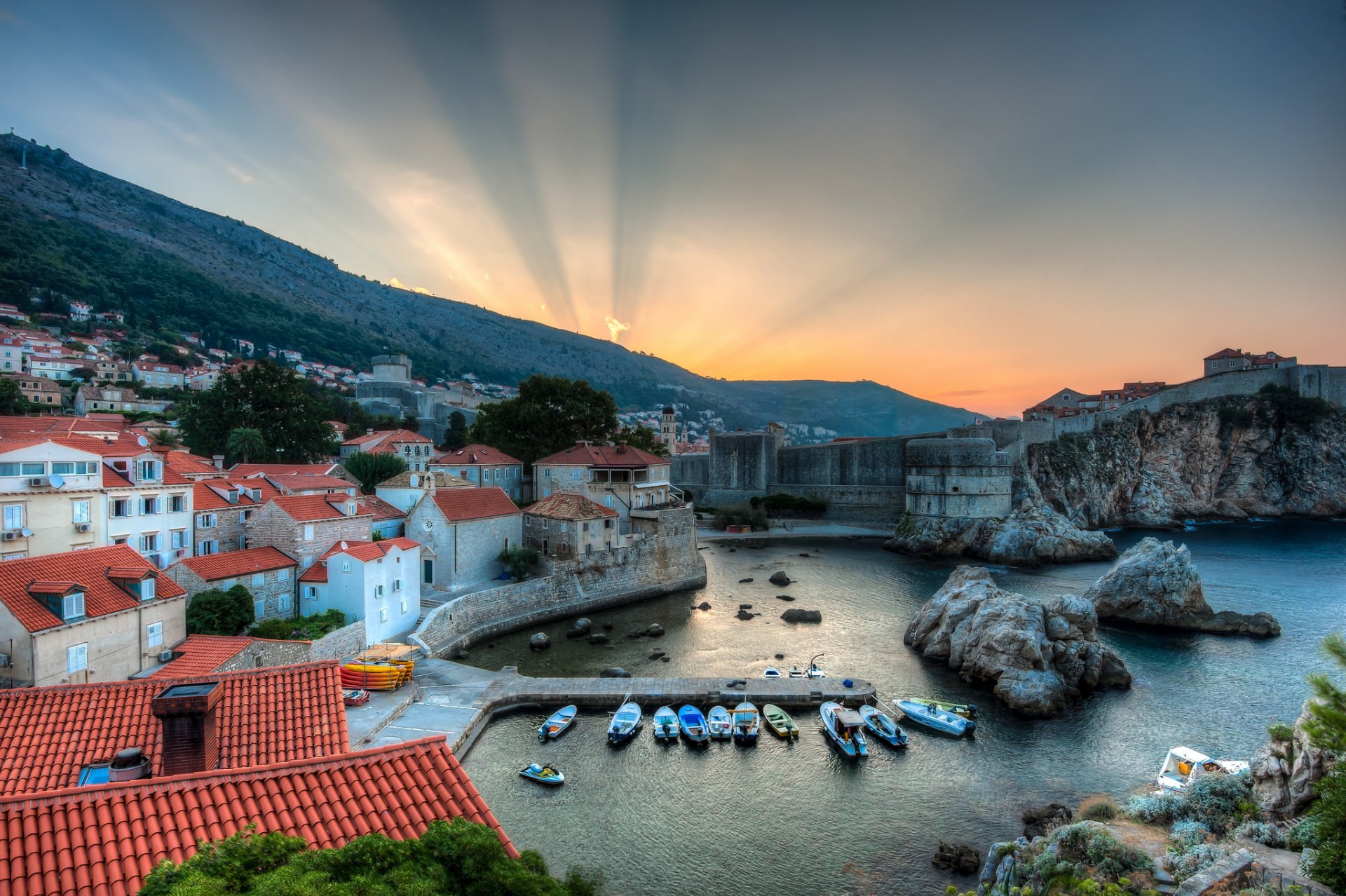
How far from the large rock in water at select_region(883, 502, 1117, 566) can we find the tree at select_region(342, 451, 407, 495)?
32.8 metres

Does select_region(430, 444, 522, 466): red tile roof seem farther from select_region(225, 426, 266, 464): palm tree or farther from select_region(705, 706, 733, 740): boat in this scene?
select_region(705, 706, 733, 740): boat

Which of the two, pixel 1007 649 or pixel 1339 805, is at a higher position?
pixel 1339 805

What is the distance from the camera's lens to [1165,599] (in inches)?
973

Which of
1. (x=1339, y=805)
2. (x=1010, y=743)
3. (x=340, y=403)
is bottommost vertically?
(x=1010, y=743)

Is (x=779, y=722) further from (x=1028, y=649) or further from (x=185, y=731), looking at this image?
(x=185, y=731)

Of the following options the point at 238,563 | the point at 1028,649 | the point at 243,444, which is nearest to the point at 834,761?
the point at 1028,649

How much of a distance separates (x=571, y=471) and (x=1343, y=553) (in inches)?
1797

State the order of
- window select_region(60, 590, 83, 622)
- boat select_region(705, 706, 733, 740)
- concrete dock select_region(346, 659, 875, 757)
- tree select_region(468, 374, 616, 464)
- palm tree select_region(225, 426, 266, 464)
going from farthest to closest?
1. tree select_region(468, 374, 616, 464)
2. palm tree select_region(225, 426, 266, 464)
3. boat select_region(705, 706, 733, 740)
4. concrete dock select_region(346, 659, 875, 757)
5. window select_region(60, 590, 83, 622)

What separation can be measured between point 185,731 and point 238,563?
13.8m

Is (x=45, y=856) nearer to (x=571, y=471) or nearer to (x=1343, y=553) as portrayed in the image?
(x=571, y=471)

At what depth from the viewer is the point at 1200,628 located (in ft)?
78.7

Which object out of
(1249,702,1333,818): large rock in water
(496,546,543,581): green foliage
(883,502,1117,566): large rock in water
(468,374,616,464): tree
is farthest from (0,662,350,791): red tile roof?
(883,502,1117,566): large rock in water

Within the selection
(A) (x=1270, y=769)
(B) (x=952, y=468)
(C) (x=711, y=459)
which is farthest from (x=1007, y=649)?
(C) (x=711, y=459)

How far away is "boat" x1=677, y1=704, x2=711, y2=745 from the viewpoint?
50.5 ft
